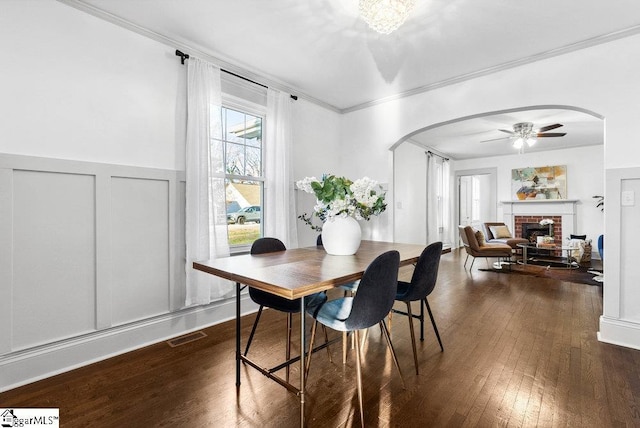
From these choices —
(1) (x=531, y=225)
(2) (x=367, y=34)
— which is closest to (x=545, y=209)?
(1) (x=531, y=225)

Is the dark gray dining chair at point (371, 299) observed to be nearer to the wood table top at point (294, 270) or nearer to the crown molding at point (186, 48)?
the wood table top at point (294, 270)

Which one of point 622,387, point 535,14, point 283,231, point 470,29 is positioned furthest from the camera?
point 283,231

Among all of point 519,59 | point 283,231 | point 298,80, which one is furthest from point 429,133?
point 283,231

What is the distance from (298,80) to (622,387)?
12.7ft

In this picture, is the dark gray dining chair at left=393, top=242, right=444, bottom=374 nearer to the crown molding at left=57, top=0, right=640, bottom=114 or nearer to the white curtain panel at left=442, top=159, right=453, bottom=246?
the crown molding at left=57, top=0, right=640, bottom=114

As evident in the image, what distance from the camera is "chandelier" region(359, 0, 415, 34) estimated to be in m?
1.98

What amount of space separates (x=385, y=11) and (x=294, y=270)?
71.7 inches

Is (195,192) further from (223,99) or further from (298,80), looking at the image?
(298,80)

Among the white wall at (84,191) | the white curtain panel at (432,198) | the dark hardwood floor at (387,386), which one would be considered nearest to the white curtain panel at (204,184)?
the white wall at (84,191)

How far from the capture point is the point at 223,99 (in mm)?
3170

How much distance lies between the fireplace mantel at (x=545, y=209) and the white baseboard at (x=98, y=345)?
306 inches

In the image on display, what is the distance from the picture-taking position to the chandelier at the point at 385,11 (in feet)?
6.50

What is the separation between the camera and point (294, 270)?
1654 mm

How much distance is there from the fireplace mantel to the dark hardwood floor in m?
5.50
